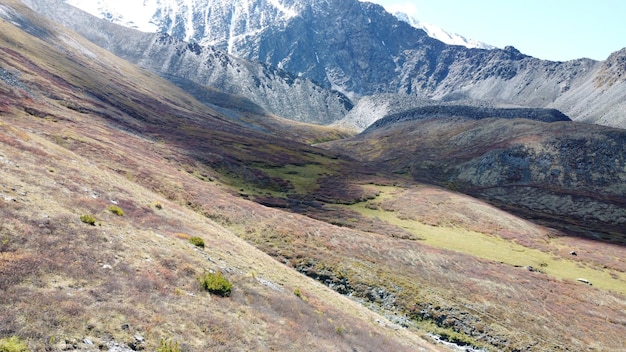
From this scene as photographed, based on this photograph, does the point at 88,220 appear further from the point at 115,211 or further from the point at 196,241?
the point at 196,241

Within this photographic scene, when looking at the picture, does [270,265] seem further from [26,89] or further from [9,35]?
[9,35]

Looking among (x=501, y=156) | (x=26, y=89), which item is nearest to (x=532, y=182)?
(x=501, y=156)

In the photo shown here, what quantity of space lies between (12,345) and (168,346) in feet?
15.4

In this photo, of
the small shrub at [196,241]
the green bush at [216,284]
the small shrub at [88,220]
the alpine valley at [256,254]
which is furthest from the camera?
the small shrub at [196,241]

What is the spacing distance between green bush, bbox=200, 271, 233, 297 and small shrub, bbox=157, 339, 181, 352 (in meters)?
5.79

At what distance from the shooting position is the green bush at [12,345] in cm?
1097

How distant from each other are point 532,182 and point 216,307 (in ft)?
497

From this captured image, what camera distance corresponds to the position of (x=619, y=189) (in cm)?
13512

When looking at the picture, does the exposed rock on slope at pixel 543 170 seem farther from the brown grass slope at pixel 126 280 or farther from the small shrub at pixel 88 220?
the small shrub at pixel 88 220

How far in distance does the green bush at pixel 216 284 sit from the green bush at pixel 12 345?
9.34 metres

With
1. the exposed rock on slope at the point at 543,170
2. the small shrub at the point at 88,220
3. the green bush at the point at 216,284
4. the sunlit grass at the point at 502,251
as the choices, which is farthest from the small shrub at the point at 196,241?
the exposed rock on slope at the point at 543,170

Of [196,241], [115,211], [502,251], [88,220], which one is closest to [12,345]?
[88,220]

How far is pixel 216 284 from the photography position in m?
20.7

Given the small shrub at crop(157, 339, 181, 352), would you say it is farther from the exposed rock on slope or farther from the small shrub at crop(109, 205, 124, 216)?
the exposed rock on slope
